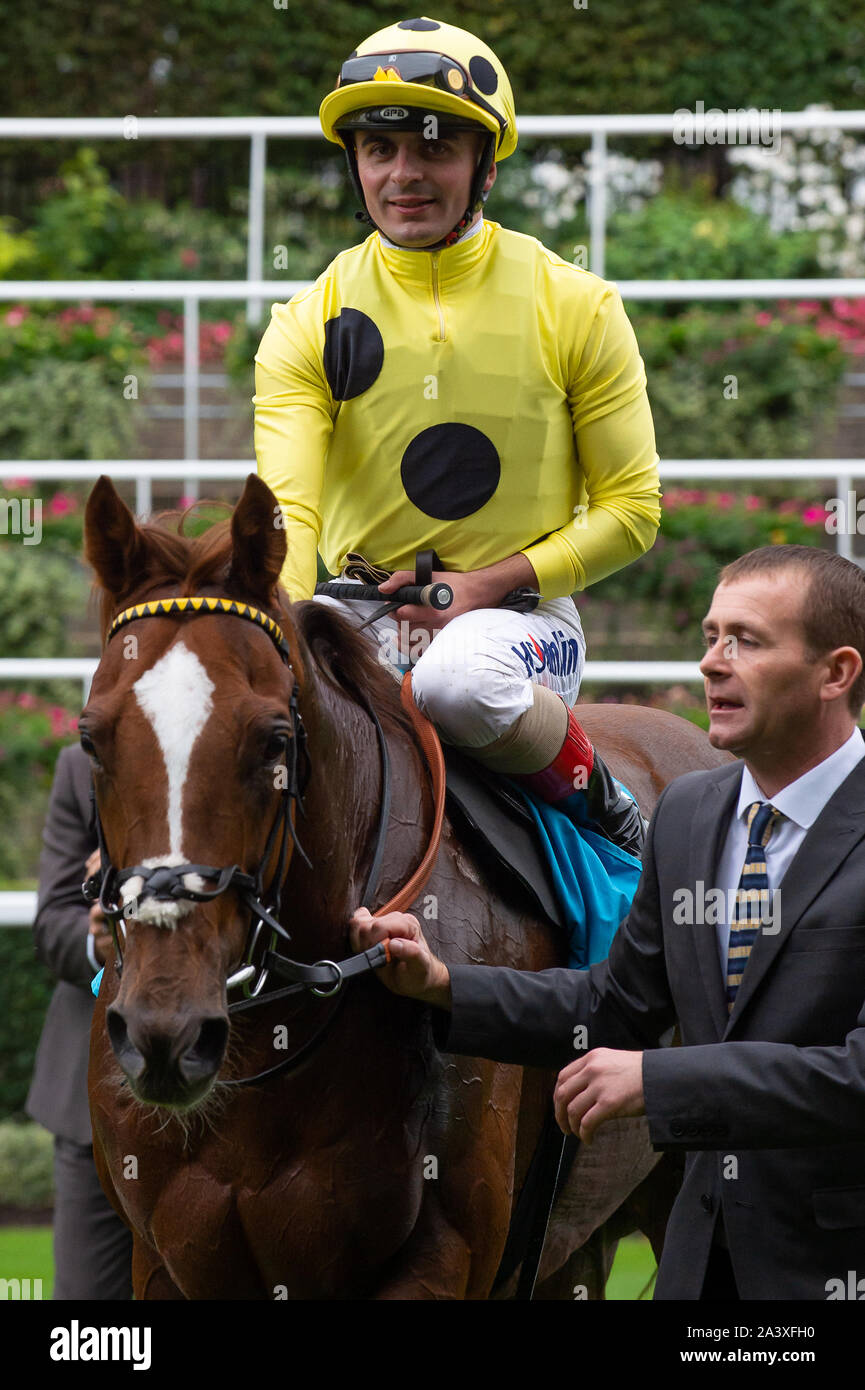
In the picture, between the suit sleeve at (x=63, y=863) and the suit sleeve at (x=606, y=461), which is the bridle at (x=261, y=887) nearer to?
the suit sleeve at (x=606, y=461)

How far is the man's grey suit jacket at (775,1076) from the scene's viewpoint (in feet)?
7.11

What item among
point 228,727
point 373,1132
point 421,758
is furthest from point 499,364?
point 373,1132

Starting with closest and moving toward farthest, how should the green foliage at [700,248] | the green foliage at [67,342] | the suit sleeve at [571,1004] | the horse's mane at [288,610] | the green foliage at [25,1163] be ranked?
the horse's mane at [288,610] < the suit sleeve at [571,1004] < the green foliage at [25,1163] < the green foliage at [67,342] < the green foliage at [700,248]

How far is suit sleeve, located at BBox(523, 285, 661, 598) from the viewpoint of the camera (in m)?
3.23

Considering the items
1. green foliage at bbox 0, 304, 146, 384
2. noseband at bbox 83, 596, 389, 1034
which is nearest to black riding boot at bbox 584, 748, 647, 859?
noseband at bbox 83, 596, 389, 1034

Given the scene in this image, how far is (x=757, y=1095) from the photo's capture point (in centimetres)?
217

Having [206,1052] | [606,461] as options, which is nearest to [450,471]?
[606,461]

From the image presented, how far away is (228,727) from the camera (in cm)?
221

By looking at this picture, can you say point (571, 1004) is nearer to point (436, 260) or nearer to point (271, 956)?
point (271, 956)

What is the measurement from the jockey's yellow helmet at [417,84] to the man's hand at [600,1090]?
179 centimetres

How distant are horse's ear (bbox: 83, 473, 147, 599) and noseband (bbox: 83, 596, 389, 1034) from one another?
84mm

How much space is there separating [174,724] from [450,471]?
3.80 ft

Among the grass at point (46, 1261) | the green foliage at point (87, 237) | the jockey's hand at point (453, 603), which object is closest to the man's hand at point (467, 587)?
the jockey's hand at point (453, 603)
